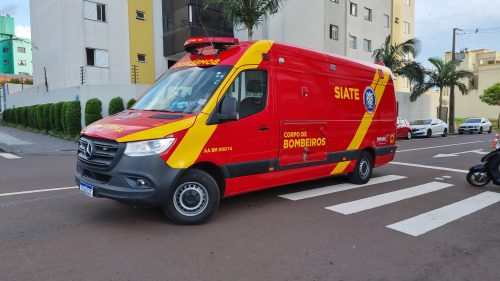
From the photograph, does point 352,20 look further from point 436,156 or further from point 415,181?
point 415,181

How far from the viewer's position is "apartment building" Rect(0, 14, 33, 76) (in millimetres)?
86369

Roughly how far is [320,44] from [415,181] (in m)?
21.4

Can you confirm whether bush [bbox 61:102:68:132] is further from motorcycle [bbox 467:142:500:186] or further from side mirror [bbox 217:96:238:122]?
motorcycle [bbox 467:142:500:186]

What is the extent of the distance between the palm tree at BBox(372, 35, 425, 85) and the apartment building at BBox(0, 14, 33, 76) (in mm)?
82176

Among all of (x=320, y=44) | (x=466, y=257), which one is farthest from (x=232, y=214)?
(x=320, y=44)

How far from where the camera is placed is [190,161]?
5.18 metres

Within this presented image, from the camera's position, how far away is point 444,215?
6250 mm

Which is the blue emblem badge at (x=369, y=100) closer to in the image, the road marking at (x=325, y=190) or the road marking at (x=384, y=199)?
the road marking at (x=325, y=190)

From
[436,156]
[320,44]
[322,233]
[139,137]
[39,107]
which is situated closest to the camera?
[139,137]

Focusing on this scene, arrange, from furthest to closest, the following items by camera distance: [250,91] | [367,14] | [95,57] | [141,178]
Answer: [367,14], [95,57], [250,91], [141,178]

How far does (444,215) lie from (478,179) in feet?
10.1

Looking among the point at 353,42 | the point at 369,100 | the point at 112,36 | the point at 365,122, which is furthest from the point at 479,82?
the point at 365,122

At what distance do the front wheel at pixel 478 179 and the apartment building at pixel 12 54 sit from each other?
95408mm

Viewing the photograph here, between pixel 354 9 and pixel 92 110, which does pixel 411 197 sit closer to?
pixel 92 110
